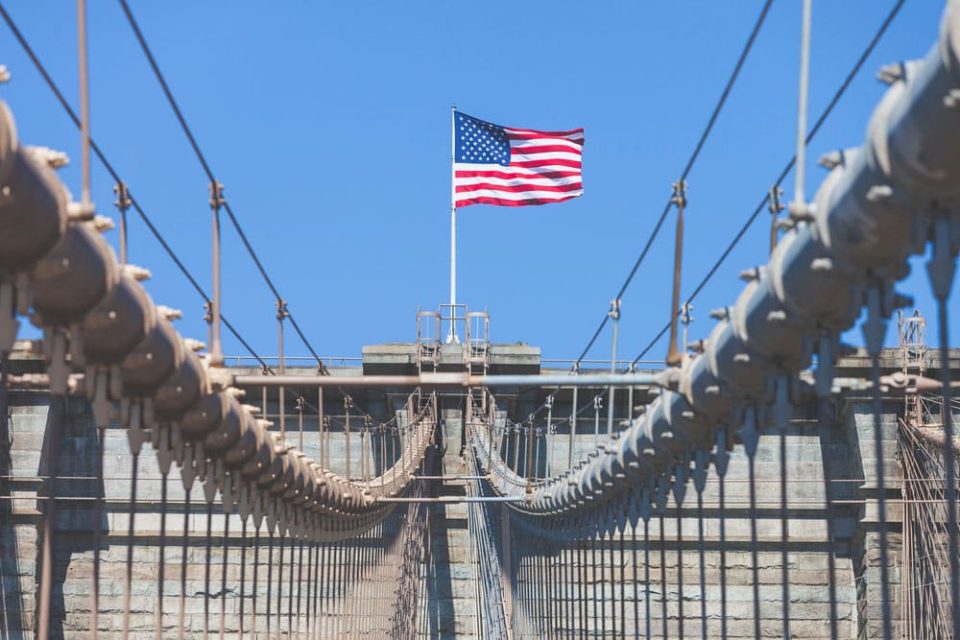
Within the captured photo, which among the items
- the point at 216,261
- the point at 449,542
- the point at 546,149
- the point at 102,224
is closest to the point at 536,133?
the point at 546,149

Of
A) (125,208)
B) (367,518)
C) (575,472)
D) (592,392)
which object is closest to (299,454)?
(575,472)

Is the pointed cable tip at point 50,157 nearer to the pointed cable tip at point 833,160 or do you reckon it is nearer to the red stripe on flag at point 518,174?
the pointed cable tip at point 833,160

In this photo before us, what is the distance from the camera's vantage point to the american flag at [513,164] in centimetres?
2319

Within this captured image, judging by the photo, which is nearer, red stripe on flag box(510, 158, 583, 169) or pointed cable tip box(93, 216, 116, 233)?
pointed cable tip box(93, 216, 116, 233)

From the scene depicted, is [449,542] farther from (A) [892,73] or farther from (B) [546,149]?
(A) [892,73]

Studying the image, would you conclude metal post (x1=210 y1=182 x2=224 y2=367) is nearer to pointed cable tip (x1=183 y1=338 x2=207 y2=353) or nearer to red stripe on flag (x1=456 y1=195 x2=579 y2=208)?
pointed cable tip (x1=183 y1=338 x2=207 y2=353)

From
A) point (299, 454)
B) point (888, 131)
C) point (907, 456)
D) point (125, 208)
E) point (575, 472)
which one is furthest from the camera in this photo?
point (907, 456)

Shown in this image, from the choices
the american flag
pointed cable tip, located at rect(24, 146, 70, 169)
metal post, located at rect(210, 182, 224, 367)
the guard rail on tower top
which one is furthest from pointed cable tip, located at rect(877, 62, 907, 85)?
the american flag

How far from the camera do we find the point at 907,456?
2395cm

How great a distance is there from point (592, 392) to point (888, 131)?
2123cm

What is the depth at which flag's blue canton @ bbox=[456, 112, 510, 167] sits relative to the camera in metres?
25.0

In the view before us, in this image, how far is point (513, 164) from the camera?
24.4 meters

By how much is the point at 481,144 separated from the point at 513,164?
4.27ft

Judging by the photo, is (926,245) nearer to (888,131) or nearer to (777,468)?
(888,131)
